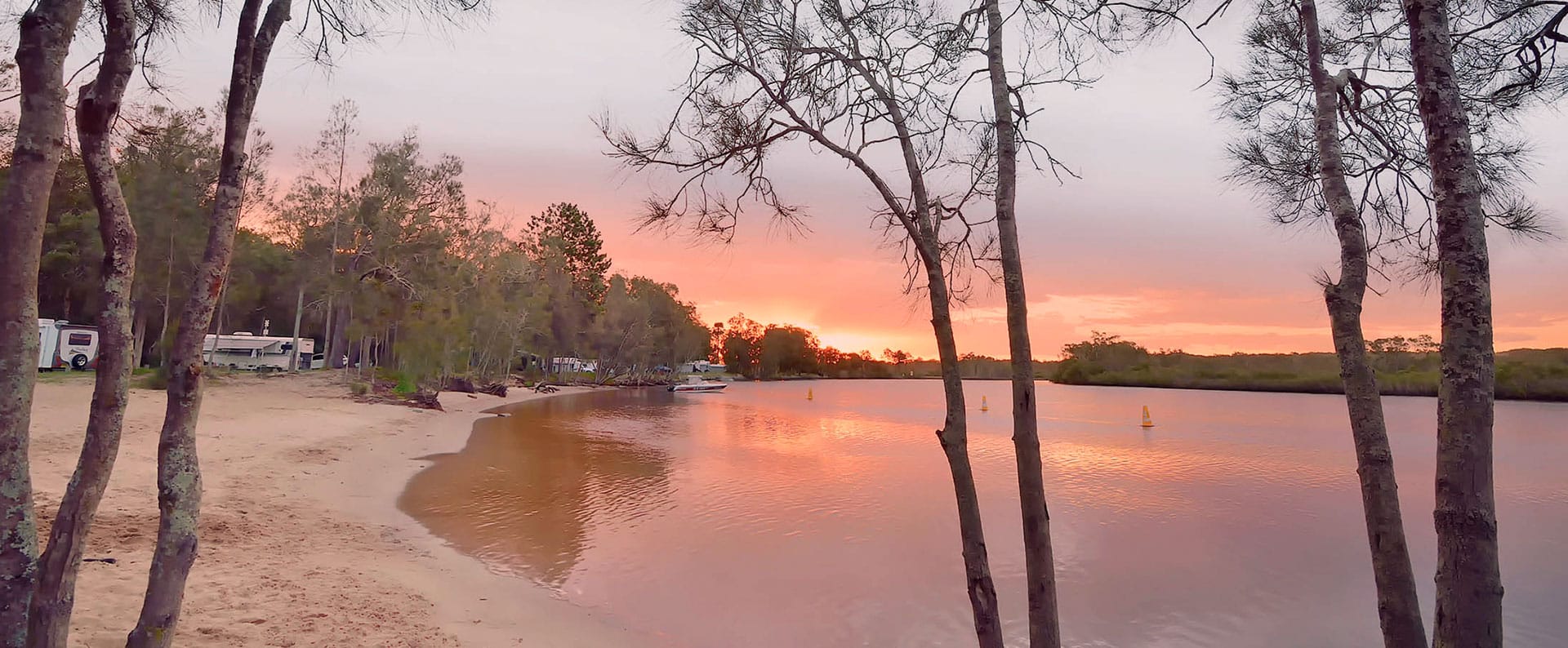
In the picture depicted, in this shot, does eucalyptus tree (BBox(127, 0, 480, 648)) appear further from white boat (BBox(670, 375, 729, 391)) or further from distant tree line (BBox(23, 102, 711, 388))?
white boat (BBox(670, 375, 729, 391))

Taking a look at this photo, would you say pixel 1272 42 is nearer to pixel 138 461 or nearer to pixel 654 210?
pixel 654 210

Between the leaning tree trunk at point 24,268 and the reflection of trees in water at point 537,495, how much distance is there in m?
6.22

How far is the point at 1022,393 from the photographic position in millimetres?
3750

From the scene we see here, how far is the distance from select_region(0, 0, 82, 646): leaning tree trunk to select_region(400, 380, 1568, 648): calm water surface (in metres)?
5.32

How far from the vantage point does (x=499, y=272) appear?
45812 mm

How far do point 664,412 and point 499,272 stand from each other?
1508cm

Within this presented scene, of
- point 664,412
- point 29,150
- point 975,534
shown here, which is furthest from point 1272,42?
point 664,412

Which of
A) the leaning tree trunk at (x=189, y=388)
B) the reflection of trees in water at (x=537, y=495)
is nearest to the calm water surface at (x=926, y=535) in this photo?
the reflection of trees in water at (x=537, y=495)

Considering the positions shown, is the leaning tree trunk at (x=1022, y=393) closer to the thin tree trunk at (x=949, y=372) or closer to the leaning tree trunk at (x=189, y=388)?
the thin tree trunk at (x=949, y=372)

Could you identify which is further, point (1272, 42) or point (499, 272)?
point (499, 272)

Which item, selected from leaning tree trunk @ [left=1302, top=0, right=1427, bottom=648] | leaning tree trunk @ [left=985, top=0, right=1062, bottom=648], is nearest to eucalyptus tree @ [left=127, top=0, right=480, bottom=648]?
leaning tree trunk @ [left=985, top=0, right=1062, bottom=648]

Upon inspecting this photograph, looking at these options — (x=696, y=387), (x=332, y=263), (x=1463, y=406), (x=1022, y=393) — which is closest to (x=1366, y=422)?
(x=1463, y=406)

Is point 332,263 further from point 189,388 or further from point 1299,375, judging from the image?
point 1299,375

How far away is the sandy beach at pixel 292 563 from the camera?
18.5 ft
